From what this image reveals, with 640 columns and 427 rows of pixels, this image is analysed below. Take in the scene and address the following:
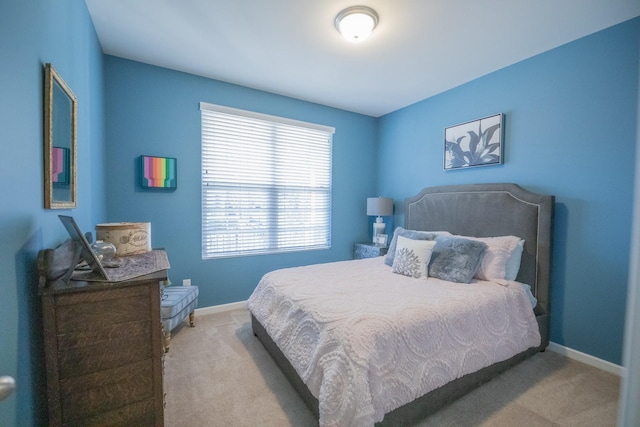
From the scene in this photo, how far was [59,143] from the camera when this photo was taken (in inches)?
54.0

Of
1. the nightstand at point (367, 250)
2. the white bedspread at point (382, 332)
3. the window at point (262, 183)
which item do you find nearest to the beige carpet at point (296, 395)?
the white bedspread at point (382, 332)

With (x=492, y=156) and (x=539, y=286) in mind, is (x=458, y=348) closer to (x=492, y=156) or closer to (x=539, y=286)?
Answer: (x=539, y=286)

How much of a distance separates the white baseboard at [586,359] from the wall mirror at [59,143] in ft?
12.5

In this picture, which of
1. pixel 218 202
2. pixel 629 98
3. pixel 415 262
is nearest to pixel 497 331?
pixel 415 262

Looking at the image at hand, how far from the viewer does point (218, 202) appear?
3.13 meters

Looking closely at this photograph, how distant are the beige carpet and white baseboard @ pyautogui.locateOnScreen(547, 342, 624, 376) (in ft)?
0.22

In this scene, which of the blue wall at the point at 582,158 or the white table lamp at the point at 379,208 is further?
the white table lamp at the point at 379,208

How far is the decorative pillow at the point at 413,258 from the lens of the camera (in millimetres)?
2365

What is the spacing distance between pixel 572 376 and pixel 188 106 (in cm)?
426

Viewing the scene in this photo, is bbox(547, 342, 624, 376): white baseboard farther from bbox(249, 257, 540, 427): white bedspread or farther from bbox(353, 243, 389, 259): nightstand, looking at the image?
bbox(353, 243, 389, 259): nightstand

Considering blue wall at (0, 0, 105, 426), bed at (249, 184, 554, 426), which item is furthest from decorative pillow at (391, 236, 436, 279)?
blue wall at (0, 0, 105, 426)

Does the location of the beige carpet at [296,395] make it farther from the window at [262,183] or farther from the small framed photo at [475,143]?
the small framed photo at [475,143]

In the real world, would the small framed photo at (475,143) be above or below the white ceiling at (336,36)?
below

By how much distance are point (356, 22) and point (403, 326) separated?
211 cm
